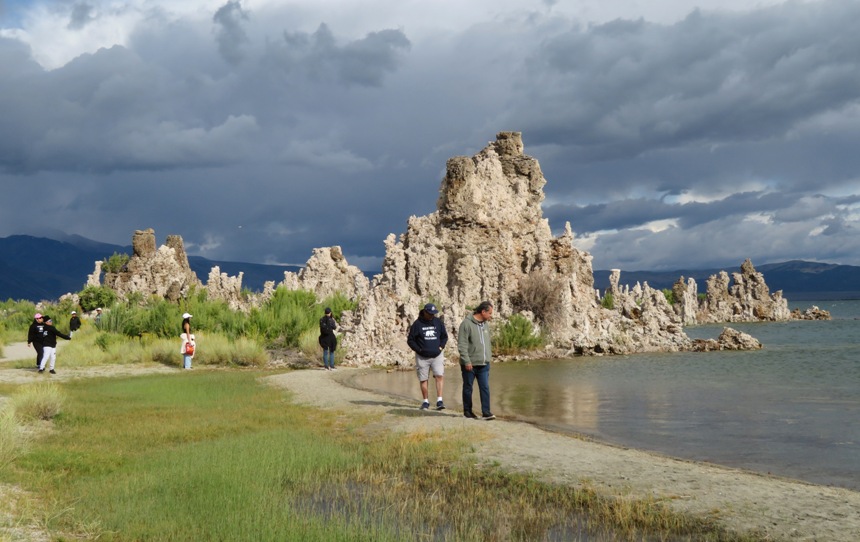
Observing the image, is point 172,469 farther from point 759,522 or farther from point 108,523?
point 759,522

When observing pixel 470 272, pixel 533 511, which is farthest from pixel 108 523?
pixel 470 272

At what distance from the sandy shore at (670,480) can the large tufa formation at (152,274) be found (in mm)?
38085

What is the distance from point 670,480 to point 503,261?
103 feet

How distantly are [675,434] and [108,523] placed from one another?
10.6m

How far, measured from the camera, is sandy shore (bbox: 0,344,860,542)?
25.1 ft

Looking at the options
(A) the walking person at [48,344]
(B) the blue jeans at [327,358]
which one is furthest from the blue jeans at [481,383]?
(A) the walking person at [48,344]

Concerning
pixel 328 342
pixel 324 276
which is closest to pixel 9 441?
pixel 328 342

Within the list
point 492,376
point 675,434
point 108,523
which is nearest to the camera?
point 108,523

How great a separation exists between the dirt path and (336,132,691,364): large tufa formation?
2282 cm

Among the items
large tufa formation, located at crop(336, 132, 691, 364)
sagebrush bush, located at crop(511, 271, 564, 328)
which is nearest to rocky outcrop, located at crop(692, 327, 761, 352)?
large tufa formation, located at crop(336, 132, 691, 364)

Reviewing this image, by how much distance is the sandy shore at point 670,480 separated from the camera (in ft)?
25.1

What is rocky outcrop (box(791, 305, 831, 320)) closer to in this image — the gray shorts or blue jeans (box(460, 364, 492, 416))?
the gray shorts

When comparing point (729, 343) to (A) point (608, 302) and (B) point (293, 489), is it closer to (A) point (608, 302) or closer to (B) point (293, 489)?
(B) point (293, 489)

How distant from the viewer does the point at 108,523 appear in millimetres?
7363
